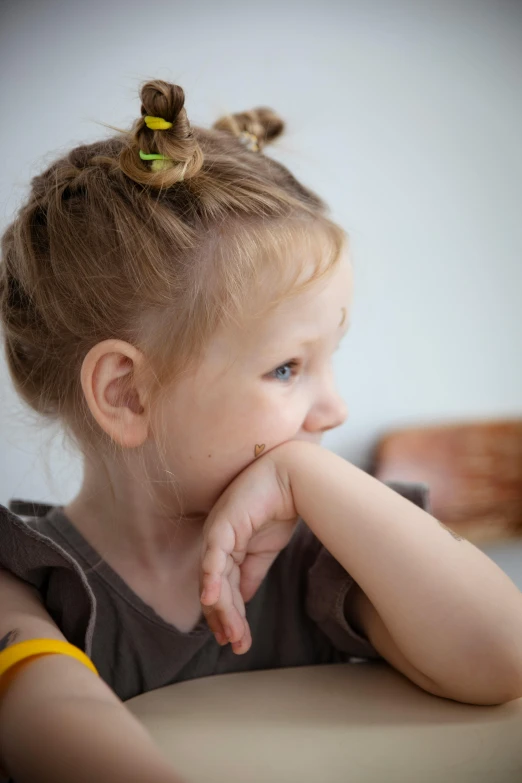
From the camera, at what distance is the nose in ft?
2.64

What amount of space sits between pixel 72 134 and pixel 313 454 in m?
0.69

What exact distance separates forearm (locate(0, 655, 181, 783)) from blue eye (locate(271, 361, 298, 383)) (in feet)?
1.10

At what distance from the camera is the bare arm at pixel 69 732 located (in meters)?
0.48

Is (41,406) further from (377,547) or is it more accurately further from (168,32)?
(168,32)

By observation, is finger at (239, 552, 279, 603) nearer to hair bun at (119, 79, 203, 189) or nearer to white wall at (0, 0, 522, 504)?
hair bun at (119, 79, 203, 189)

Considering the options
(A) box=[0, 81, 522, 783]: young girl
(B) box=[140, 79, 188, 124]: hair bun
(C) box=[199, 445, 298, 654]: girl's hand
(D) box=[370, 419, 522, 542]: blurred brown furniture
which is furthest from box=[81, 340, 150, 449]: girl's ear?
(D) box=[370, 419, 522, 542]: blurred brown furniture

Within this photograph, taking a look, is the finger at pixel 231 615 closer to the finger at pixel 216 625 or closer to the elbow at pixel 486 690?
the finger at pixel 216 625

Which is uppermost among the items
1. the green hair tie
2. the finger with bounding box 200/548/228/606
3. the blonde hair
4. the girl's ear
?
the green hair tie

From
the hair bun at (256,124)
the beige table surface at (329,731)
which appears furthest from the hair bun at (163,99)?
the beige table surface at (329,731)

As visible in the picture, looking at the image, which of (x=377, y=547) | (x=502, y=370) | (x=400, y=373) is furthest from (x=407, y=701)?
(x=502, y=370)

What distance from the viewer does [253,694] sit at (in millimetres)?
715

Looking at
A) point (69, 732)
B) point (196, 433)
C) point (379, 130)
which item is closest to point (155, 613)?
point (196, 433)

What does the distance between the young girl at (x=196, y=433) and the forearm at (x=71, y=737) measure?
57 mm

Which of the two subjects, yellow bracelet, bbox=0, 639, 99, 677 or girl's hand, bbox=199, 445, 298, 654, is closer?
yellow bracelet, bbox=0, 639, 99, 677
